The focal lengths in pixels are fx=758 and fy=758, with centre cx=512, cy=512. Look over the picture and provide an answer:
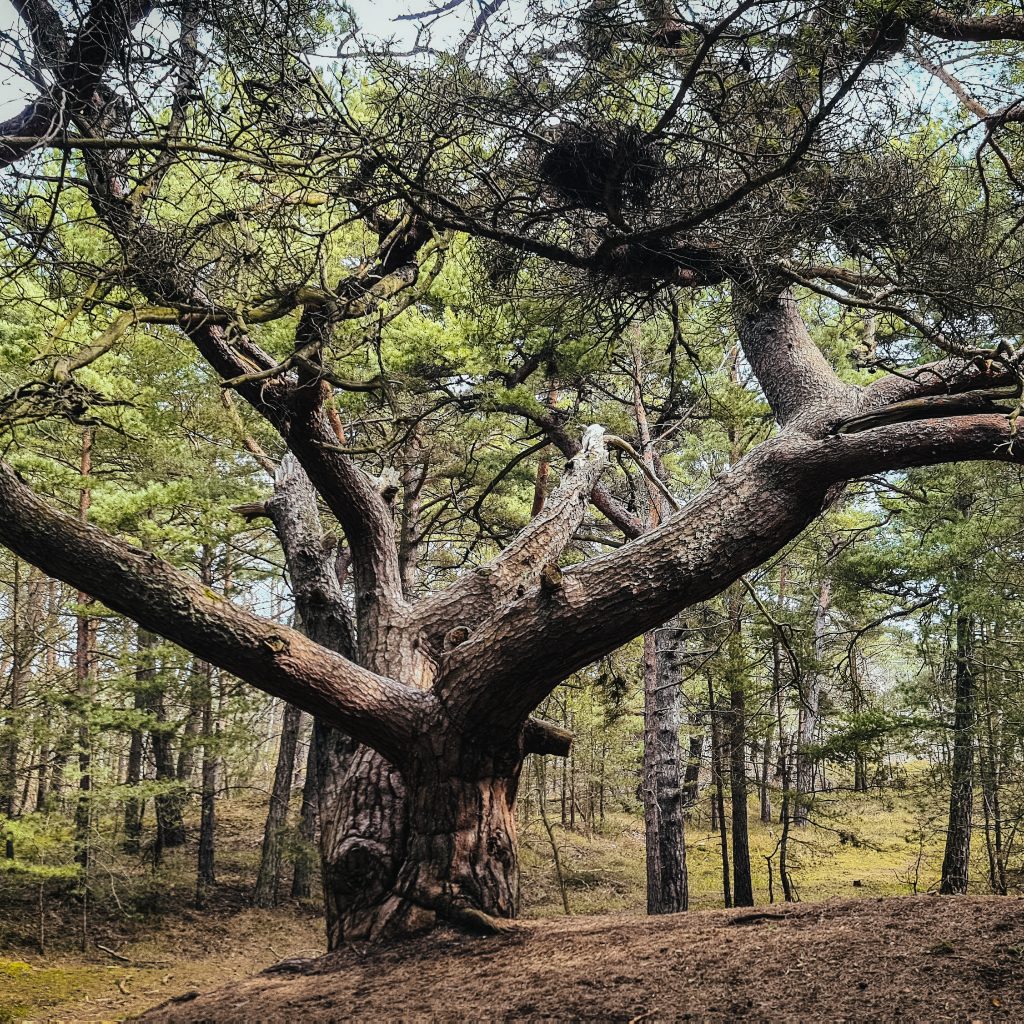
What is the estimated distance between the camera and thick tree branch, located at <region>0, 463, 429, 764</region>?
12.1 ft

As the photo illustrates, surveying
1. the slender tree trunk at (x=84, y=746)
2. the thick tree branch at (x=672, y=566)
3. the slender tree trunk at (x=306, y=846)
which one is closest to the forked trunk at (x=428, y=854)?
the thick tree branch at (x=672, y=566)

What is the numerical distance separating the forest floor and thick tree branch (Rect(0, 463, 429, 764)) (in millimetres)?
1393

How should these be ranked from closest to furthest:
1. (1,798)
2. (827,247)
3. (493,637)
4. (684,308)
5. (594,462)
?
1. (493,637)
2. (827,247)
3. (684,308)
4. (594,462)
5. (1,798)

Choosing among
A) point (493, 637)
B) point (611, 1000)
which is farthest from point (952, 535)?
point (611, 1000)

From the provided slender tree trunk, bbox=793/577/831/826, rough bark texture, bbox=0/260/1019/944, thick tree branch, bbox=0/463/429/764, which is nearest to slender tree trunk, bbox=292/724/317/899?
slender tree trunk, bbox=793/577/831/826

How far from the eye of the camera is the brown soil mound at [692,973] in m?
2.72

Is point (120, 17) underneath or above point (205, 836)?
above

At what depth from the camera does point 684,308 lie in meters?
5.52

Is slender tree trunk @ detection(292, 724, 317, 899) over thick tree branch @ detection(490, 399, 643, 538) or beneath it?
beneath

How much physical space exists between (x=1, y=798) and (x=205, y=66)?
33.3 feet

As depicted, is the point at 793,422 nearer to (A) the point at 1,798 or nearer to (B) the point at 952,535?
(B) the point at 952,535

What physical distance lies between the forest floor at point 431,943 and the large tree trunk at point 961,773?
1.43 feet

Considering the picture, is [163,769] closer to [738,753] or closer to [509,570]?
[738,753]

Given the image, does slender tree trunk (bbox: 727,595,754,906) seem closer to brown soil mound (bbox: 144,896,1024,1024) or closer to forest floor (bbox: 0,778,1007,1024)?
forest floor (bbox: 0,778,1007,1024)
